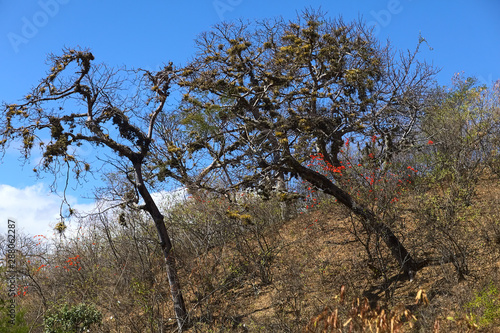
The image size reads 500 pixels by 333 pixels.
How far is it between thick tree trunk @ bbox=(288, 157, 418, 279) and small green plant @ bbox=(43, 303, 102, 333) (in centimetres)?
637

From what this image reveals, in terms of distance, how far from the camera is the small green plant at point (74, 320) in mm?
11367

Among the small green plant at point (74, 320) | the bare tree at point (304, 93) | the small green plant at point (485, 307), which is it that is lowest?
the small green plant at point (485, 307)

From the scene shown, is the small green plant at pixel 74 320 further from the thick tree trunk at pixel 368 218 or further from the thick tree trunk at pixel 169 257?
the thick tree trunk at pixel 368 218

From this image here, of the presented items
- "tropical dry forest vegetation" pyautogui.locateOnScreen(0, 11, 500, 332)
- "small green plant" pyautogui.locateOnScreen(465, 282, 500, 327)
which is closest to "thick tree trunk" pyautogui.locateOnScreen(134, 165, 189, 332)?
"tropical dry forest vegetation" pyautogui.locateOnScreen(0, 11, 500, 332)

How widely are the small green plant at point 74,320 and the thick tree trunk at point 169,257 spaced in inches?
86.5

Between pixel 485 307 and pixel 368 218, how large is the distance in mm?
2791

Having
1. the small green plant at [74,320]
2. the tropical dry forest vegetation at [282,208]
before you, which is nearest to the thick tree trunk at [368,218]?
the tropical dry forest vegetation at [282,208]

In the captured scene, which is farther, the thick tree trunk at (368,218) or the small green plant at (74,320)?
the small green plant at (74,320)

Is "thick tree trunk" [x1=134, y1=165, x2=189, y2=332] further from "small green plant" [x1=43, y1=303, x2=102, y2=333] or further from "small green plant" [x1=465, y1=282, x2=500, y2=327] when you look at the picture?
"small green plant" [x1=465, y1=282, x2=500, y2=327]

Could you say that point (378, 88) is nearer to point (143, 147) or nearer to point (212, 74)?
point (212, 74)

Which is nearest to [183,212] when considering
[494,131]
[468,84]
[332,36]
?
[332,36]

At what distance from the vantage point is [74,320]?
1141cm

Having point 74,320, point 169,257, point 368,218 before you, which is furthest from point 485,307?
point 74,320

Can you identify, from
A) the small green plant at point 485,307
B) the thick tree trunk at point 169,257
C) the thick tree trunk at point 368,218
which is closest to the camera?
the small green plant at point 485,307
